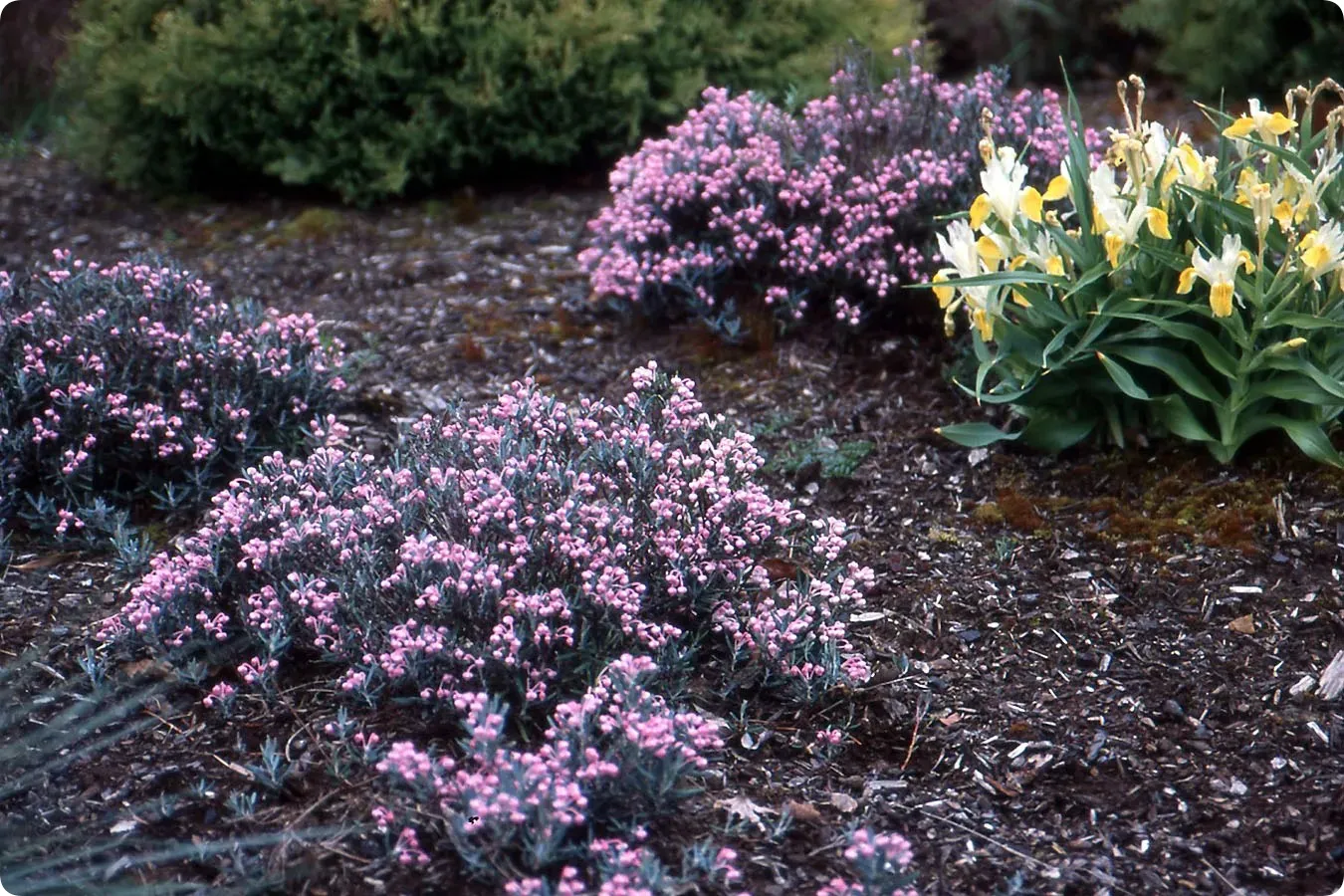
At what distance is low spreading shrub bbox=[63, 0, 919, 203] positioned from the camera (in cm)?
571

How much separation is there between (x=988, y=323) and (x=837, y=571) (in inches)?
36.8

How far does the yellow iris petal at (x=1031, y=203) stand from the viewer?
10.8ft

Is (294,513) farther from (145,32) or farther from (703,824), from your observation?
(145,32)

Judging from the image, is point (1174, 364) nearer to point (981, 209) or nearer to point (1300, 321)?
point (1300, 321)

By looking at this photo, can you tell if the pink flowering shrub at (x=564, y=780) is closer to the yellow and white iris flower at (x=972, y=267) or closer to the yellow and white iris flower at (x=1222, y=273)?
the yellow and white iris flower at (x=972, y=267)

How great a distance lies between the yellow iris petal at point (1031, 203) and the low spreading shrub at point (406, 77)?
2.82m

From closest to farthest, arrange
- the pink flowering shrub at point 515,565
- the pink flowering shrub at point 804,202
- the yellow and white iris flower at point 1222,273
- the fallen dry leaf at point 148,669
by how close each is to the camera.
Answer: the pink flowering shrub at point 515,565 → the fallen dry leaf at point 148,669 → the yellow and white iris flower at point 1222,273 → the pink flowering shrub at point 804,202

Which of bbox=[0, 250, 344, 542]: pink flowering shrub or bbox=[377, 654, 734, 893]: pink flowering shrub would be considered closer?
bbox=[377, 654, 734, 893]: pink flowering shrub

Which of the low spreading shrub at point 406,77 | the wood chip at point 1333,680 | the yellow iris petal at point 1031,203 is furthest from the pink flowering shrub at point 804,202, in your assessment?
the wood chip at point 1333,680

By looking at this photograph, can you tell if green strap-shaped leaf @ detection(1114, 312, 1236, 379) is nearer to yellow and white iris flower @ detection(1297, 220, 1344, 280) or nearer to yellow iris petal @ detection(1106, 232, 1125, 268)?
yellow iris petal @ detection(1106, 232, 1125, 268)

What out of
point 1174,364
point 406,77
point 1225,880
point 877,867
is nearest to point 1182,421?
point 1174,364

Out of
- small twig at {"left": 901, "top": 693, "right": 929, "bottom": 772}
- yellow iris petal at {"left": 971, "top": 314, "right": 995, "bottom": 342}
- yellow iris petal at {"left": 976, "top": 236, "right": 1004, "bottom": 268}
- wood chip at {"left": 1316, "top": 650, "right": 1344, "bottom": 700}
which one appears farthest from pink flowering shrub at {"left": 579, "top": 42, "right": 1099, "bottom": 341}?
wood chip at {"left": 1316, "top": 650, "right": 1344, "bottom": 700}

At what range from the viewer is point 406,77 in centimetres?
576

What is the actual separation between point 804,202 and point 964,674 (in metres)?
1.98
